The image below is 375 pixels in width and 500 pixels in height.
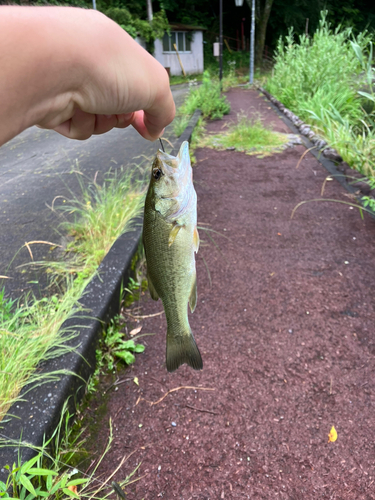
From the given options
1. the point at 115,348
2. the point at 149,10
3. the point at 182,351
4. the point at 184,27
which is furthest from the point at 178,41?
the point at 182,351

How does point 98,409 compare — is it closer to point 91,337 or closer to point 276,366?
point 91,337

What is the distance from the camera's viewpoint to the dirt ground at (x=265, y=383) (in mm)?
1768

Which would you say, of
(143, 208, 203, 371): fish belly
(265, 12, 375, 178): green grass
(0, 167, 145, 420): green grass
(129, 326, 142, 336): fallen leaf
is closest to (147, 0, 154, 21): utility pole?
(265, 12, 375, 178): green grass

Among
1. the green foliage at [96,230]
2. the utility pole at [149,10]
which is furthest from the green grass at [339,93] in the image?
the utility pole at [149,10]

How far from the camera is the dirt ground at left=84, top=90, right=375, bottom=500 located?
1.77 m

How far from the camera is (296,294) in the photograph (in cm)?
301

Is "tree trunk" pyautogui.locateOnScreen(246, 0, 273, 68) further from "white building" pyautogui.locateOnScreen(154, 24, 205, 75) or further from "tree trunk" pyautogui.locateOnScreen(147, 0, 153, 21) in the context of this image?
"tree trunk" pyautogui.locateOnScreen(147, 0, 153, 21)

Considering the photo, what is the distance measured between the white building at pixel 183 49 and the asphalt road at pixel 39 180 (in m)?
20.0

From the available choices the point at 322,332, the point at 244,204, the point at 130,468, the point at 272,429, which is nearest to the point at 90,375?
the point at 130,468

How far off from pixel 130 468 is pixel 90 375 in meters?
0.59

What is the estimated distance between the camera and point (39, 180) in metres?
5.24

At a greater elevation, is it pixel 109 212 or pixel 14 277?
pixel 109 212

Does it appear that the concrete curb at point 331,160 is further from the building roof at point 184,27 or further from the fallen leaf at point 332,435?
the building roof at point 184,27

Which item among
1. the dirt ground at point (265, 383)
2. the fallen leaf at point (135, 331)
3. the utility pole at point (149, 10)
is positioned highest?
the utility pole at point (149, 10)
